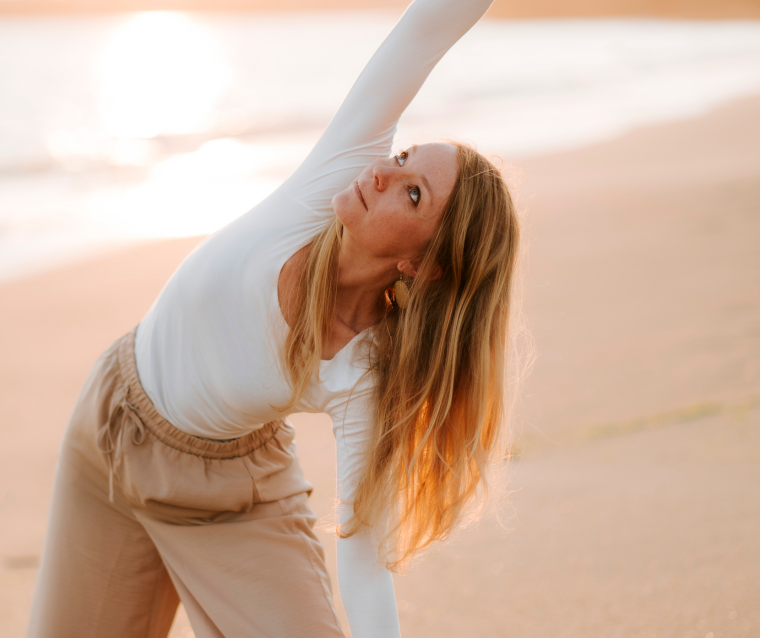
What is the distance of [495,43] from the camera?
3062 centimetres

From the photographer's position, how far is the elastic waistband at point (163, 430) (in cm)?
240

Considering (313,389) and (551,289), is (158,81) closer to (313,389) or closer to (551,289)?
(551,289)

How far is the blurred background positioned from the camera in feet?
10.1

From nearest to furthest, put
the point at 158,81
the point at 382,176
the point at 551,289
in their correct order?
the point at 382,176 < the point at 551,289 < the point at 158,81

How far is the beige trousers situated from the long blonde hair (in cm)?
29

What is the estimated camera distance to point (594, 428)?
14.2 ft

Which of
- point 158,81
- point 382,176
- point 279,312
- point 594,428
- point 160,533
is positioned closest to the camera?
point 382,176

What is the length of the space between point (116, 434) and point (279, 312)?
614 millimetres

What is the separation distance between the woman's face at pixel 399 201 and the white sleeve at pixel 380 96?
0.13 meters

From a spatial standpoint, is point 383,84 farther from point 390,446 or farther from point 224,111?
A: point 224,111

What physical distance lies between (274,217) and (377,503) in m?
0.88

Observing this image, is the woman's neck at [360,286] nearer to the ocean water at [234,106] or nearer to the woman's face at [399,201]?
the woman's face at [399,201]

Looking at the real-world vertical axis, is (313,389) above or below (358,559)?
above

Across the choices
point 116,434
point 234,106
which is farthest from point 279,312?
point 234,106
